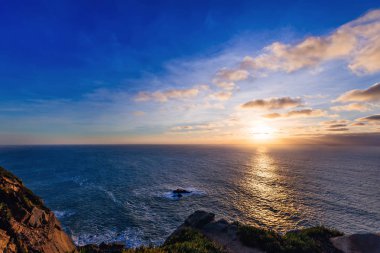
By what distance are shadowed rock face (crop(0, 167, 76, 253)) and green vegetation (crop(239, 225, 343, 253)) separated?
15910mm

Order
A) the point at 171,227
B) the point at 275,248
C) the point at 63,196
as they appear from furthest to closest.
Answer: the point at 63,196 → the point at 171,227 → the point at 275,248

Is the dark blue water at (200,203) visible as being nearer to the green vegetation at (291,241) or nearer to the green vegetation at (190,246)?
the green vegetation at (190,246)

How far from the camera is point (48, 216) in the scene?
1570 centimetres

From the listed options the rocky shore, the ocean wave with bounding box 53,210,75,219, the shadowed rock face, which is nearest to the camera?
the shadowed rock face

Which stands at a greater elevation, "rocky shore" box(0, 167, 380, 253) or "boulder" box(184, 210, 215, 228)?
"rocky shore" box(0, 167, 380, 253)

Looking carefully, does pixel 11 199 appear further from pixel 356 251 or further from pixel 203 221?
pixel 356 251

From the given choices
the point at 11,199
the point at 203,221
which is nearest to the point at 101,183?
the point at 203,221

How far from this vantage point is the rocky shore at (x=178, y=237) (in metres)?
12.4

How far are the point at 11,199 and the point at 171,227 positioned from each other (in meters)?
28.1

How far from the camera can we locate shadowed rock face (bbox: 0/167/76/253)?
11570 millimetres

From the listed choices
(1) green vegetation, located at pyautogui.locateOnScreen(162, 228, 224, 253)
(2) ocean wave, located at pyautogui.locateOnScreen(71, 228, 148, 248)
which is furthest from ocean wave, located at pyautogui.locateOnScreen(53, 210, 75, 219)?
(1) green vegetation, located at pyautogui.locateOnScreen(162, 228, 224, 253)

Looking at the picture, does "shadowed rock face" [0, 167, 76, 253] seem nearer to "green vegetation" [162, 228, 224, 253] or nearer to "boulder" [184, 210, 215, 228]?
"green vegetation" [162, 228, 224, 253]

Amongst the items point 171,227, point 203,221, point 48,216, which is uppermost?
point 48,216

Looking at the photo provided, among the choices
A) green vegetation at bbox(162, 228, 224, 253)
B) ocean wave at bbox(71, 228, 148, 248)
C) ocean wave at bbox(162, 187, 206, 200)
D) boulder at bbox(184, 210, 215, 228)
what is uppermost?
green vegetation at bbox(162, 228, 224, 253)
